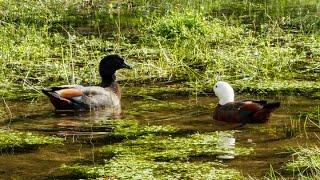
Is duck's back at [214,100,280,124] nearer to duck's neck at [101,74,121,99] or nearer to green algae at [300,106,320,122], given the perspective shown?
green algae at [300,106,320,122]

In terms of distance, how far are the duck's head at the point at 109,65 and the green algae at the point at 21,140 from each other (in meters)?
3.02

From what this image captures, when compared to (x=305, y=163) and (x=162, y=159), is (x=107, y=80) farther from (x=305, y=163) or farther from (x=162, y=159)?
(x=305, y=163)

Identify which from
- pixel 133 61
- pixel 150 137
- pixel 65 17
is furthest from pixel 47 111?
pixel 65 17

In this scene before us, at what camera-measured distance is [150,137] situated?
9.10 meters

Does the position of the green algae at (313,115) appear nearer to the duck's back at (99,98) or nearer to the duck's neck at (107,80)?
the duck's back at (99,98)

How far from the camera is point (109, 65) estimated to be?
12.3 metres

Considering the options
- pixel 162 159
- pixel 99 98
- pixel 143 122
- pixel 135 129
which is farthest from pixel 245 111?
pixel 99 98

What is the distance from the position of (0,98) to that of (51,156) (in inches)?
128

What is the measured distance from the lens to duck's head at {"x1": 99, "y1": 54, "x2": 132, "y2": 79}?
1224cm

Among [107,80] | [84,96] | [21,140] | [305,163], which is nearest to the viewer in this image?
[305,163]

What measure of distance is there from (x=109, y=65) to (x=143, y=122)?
2480 mm

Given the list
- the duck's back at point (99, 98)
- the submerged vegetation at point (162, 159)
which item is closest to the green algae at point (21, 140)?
the submerged vegetation at point (162, 159)

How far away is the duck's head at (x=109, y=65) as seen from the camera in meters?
12.2

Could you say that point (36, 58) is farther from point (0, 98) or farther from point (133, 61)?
point (0, 98)
